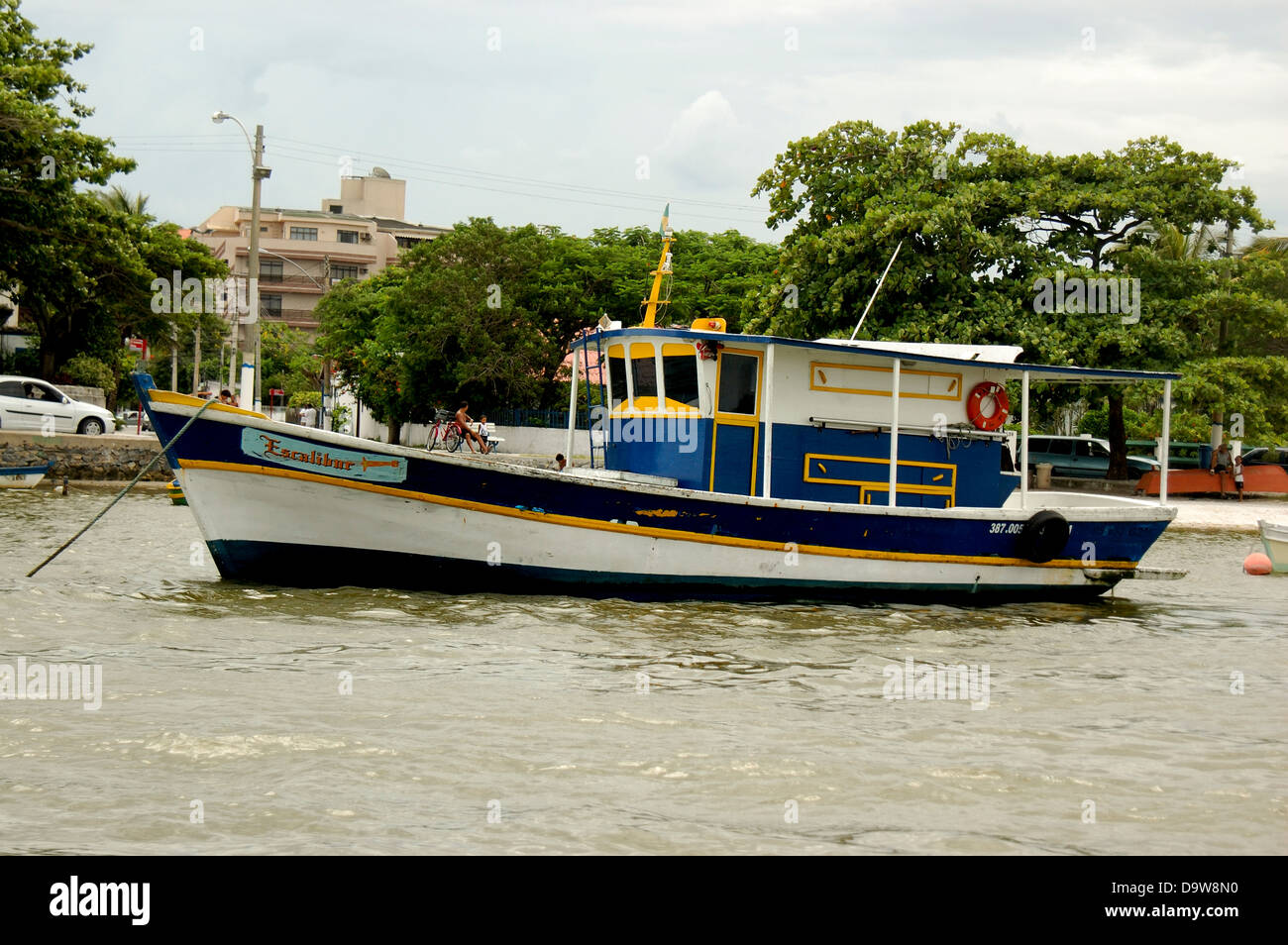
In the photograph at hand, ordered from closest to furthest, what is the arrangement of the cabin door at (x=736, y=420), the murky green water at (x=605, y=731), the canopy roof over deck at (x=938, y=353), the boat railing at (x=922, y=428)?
the murky green water at (x=605, y=731), the canopy roof over deck at (x=938, y=353), the cabin door at (x=736, y=420), the boat railing at (x=922, y=428)

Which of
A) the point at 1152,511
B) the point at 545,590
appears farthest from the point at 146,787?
the point at 1152,511

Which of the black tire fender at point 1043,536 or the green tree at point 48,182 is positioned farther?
the green tree at point 48,182

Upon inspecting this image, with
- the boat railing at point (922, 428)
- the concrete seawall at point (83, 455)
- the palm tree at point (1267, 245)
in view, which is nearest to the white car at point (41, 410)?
the concrete seawall at point (83, 455)

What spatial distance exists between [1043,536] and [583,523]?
4813mm

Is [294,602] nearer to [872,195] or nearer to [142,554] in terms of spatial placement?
[142,554]

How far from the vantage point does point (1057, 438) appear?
32219 mm

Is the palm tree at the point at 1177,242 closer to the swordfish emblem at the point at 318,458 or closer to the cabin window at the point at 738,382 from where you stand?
the cabin window at the point at 738,382

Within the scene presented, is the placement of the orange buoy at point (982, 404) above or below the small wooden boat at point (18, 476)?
above

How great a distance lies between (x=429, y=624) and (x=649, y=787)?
4.46 m

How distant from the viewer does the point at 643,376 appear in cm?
1225

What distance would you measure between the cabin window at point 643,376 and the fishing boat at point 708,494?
0.9 inches

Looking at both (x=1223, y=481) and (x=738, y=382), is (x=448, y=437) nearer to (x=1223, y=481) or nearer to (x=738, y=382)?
(x=1223, y=481)

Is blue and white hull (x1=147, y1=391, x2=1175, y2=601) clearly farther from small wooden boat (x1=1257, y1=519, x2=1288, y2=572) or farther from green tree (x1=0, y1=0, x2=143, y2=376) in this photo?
green tree (x1=0, y1=0, x2=143, y2=376)

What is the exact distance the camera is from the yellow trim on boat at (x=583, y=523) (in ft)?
34.4
